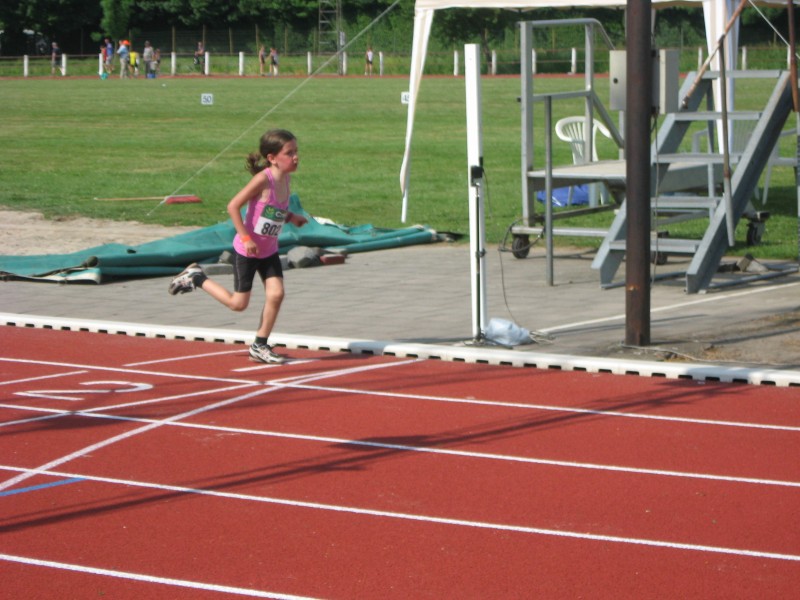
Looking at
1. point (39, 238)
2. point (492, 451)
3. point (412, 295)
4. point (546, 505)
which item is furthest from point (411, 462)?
point (39, 238)

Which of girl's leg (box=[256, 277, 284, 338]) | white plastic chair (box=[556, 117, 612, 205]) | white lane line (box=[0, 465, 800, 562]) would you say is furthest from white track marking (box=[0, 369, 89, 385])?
white plastic chair (box=[556, 117, 612, 205])

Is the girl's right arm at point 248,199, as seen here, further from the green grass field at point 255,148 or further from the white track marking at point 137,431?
the green grass field at point 255,148

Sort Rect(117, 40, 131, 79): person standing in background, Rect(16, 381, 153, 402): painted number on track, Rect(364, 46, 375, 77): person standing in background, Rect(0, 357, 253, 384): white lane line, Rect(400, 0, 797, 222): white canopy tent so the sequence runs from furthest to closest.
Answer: Rect(117, 40, 131, 79): person standing in background → Rect(364, 46, 375, 77): person standing in background → Rect(400, 0, 797, 222): white canopy tent → Rect(0, 357, 253, 384): white lane line → Rect(16, 381, 153, 402): painted number on track

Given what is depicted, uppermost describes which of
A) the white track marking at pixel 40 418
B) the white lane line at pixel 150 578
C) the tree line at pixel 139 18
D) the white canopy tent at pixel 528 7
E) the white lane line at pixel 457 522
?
the tree line at pixel 139 18

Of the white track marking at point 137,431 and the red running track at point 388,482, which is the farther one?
the white track marking at point 137,431

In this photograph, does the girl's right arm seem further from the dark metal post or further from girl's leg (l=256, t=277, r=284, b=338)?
the dark metal post

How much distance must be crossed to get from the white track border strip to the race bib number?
45.0 inches

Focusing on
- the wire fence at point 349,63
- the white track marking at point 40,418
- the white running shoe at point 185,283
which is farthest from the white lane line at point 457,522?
the wire fence at point 349,63

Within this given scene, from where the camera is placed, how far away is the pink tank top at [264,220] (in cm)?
995

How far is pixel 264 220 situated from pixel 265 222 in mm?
17

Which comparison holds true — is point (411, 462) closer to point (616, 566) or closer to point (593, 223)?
point (616, 566)

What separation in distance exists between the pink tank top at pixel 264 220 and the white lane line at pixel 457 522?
3.16m

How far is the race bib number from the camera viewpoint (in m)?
9.96

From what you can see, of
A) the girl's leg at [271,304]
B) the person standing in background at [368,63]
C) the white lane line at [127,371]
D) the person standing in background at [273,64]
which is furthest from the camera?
the person standing in background at [273,64]
